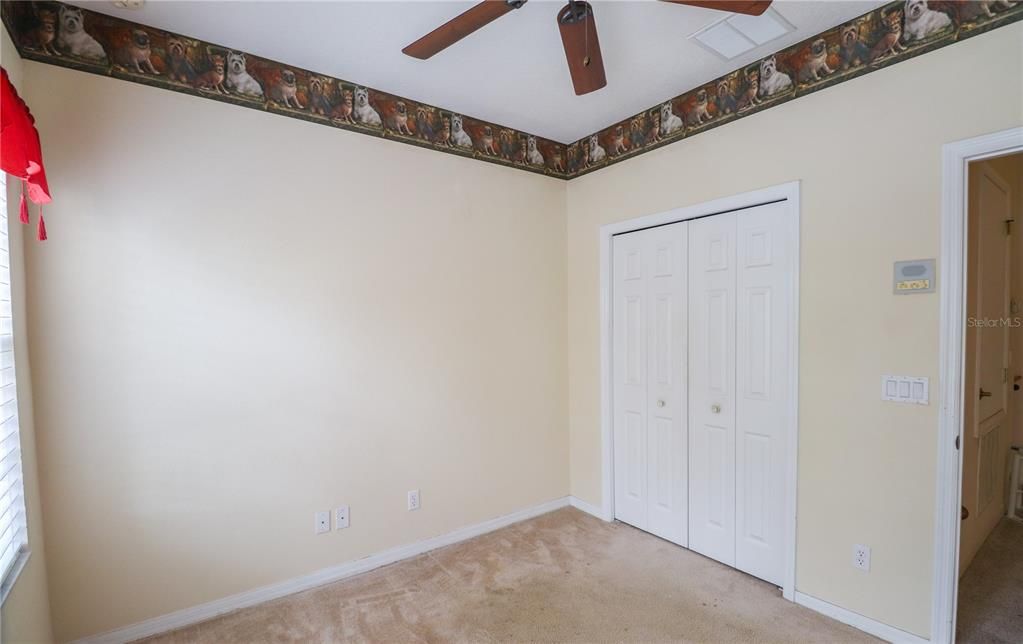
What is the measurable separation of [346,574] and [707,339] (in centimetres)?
254

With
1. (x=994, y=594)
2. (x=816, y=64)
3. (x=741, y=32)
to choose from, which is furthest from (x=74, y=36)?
(x=994, y=594)

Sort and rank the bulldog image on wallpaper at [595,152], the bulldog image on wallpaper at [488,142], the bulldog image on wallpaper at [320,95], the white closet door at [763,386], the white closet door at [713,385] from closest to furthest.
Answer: the white closet door at [763,386] → the bulldog image on wallpaper at [320,95] → the white closet door at [713,385] → the bulldog image on wallpaper at [488,142] → the bulldog image on wallpaper at [595,152]

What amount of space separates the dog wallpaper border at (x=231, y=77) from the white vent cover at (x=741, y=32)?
Answer: 1.50 m

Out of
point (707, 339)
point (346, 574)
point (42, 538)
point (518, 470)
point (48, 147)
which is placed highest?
point (48, 147)

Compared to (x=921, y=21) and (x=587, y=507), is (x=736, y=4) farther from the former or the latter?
(x=587, y=507)

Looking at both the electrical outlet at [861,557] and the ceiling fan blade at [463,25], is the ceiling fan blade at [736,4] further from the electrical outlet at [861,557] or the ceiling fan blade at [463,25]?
the electrical outlet at [861,557]

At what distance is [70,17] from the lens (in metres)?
2.00

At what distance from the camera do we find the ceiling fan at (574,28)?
5.01ft

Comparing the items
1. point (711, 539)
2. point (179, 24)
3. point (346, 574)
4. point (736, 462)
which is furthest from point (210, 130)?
point (711, 539)

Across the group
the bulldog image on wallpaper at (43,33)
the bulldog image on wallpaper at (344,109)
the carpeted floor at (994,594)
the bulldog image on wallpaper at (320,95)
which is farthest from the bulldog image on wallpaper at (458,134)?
the carpeted floor at (994,594)

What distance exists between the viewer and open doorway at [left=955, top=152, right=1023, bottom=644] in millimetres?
2309

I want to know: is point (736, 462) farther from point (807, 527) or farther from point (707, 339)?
point (707, 339)

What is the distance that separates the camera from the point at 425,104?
2.99 meters

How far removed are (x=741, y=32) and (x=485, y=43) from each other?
1.21 metres
